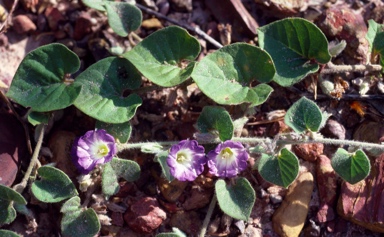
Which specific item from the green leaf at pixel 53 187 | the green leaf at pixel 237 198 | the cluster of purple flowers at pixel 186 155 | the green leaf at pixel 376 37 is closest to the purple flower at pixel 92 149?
the cluster of purple flowers at pixel 186 155

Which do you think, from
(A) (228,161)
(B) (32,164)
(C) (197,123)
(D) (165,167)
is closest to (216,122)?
(C) (197,123)

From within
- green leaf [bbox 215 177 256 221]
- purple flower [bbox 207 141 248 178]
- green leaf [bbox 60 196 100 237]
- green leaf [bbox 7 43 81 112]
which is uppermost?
green leaf [bbox 7 43 81 112]

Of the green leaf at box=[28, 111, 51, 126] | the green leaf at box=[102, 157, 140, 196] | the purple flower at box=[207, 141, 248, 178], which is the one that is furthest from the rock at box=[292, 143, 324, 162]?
the green leaf at box=[28, 111, 51, 126]

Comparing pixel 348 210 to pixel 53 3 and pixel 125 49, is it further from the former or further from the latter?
pixel 53 3

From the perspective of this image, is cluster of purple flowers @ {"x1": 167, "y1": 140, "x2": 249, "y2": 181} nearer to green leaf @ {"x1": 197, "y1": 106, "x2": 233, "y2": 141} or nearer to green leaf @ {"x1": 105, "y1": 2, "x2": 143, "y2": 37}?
green leaf @ {"x1": 197, "y1": 106, "x2": 233, "y2": 141}

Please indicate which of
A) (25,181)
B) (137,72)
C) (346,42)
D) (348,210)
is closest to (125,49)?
(137,72)

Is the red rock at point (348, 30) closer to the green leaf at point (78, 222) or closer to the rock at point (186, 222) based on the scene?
the rock at point (186, 222)

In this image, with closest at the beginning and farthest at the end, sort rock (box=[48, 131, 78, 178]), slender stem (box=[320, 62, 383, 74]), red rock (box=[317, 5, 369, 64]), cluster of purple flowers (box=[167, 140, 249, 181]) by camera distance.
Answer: cluster of purple flowers (box=[167, 140, 249, 181]) < rock (box=[48, 131, 78, 178]) < slender stem (box=[320, 62, 383, 74]) < red rock (box=[317, 5, 369, 64])

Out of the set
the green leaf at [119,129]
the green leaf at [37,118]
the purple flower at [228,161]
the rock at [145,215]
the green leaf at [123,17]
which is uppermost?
the green leaf at [123,17]
